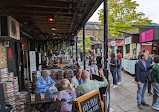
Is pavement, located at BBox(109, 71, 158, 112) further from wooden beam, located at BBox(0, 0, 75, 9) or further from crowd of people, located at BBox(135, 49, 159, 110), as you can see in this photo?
wooden beam, located at BBox(0, 0, 75, 9)

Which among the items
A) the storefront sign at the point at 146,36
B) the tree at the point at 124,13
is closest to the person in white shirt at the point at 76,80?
the storefront sign at the point at 146,36

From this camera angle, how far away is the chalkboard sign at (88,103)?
210 cm

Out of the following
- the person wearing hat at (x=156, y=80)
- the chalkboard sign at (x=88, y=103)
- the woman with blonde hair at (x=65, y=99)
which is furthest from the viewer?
the person wearing hat at (x=156, y=80)

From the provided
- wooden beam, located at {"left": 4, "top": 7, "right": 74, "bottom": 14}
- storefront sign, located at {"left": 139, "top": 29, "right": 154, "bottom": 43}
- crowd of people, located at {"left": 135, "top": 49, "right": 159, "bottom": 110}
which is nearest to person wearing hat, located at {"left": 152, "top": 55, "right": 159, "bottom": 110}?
crowd of people, located at {"left": 135, "top": 49, "right": 159, "bottom": 110}

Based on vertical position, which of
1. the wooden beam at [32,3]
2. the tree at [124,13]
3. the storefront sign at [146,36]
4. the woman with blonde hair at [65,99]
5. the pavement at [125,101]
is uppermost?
the tree at [124,13]

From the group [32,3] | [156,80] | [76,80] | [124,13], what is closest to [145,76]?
[156,80]

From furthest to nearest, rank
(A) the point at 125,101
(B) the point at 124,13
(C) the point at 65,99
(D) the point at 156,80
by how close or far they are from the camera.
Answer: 1. (B) the point at 124,13
2. (A) the point at 125,101
3. (D) the point at 156,80
4. (C) the point at 65,99

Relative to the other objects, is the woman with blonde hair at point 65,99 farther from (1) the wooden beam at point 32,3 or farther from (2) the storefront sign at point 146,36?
(2) the storefront sign at point 146,36

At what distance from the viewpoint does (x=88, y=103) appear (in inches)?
89.9

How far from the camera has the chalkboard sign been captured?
2.10 metres

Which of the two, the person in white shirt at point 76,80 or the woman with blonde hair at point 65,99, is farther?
the person in white shirt at point 76,80

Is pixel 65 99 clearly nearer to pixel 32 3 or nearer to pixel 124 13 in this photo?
pixel 32 3

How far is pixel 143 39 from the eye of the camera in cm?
914

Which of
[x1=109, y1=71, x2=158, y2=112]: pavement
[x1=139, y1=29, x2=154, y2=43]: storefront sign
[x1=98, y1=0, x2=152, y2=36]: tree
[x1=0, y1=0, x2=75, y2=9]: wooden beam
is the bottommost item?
[x1=109, y1=71, x2=158, y2=112]: pavement
